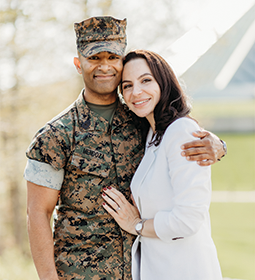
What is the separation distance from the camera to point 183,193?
1.85 metres

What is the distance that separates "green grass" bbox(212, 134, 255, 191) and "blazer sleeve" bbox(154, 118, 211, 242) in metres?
12.7

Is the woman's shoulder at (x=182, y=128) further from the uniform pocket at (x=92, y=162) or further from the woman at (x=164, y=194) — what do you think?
the uniform pocket at (x=92, y=162)

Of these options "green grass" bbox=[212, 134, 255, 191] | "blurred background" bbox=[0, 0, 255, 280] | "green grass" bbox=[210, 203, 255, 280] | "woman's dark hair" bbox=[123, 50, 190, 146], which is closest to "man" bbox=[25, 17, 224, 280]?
"woman's dark hair" bbox=[123, 50, 190, 146]

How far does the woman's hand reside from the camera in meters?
2.16

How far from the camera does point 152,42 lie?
22.9 ft

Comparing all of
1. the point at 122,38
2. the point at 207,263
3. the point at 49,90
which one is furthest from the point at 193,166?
the point at 49,90

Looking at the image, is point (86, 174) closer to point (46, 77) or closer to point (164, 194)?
point (164, 194)

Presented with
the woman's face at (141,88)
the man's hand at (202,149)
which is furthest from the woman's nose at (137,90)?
the man's hand at (202,149)

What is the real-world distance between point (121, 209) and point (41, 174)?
0.57m

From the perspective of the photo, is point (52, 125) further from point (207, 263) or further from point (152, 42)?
point (152, 42)

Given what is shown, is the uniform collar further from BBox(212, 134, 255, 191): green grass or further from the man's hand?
BBox(212, 134, 255, 191): green grass

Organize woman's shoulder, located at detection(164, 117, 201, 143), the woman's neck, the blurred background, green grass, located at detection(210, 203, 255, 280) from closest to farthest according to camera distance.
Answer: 1. woman's shoulder, located at detection(164, 117, 201, 143)
2. the woman's neck
3. green grass, located at detection(210, 203, 255, 280)
4. the blurred background

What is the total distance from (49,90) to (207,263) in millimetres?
6489

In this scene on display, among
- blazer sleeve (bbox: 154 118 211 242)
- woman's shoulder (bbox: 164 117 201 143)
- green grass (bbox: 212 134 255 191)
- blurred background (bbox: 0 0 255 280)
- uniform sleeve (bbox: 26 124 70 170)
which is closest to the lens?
blazer sleeve (bbox: 154 118 211 242)
